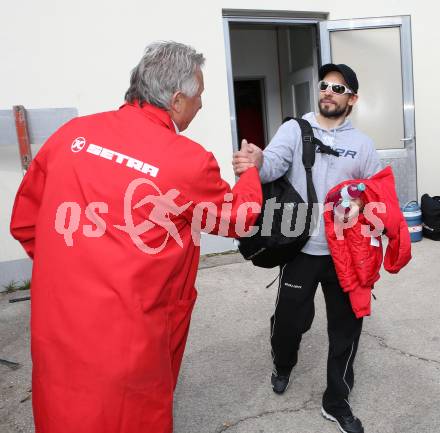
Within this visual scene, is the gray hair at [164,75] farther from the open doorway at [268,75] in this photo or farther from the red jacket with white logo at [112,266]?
the open doorway at [268,75]

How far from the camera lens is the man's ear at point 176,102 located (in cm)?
156

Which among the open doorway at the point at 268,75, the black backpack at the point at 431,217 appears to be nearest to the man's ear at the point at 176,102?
the black backpack at the point at 431,217

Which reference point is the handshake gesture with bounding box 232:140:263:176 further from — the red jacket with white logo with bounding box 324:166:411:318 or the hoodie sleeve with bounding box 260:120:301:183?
the red jacket with white logo with bounding box 324:166:411:318

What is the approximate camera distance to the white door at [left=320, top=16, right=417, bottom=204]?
5.73 meters

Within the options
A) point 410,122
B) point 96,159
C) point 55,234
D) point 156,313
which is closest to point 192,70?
point 96,159

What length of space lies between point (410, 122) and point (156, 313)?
5330mm

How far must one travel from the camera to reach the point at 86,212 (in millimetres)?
1408

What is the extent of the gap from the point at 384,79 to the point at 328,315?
4360 millimetres

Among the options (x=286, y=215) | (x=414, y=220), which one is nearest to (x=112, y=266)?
(x=286, y=215)

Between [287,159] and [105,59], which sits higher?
[105,59]

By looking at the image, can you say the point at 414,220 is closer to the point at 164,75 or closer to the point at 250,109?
the point at 250,109

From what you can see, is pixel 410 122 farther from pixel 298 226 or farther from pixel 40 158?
pixel 40 158

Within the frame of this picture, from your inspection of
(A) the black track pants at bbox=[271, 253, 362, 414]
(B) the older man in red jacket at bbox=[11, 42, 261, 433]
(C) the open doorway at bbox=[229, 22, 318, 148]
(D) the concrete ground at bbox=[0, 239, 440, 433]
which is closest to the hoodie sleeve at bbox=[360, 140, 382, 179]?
(A) the black track pants at bbox=[271, 253, 362, 414]

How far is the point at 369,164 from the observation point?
238cm
